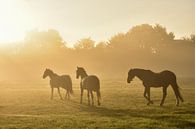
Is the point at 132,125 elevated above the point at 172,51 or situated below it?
below

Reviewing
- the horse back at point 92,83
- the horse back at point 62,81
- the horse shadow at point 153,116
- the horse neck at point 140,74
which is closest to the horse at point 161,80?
the horse neck at point 140,74

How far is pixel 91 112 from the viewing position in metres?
27.0

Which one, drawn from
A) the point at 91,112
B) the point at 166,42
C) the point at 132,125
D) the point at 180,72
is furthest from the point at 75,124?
the point at 166,42

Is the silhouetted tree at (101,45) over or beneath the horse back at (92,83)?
over

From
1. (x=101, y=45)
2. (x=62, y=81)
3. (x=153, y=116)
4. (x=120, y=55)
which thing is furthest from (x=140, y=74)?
(x=101, y=45)

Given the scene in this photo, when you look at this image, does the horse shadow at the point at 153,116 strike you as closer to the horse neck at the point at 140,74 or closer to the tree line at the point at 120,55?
the horse neck at the point at 140,74

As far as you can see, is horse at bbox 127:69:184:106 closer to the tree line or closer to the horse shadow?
the horse shadow

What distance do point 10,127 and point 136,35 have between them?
402 feet

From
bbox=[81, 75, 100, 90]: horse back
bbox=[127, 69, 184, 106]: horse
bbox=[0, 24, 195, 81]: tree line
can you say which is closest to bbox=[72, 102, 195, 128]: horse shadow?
bbox=[127, 69, 184, 106]: horse

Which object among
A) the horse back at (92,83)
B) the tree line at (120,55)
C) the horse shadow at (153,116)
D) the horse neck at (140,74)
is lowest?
the horse shadow at (153,116)

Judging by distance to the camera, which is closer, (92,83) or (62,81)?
(92,83)

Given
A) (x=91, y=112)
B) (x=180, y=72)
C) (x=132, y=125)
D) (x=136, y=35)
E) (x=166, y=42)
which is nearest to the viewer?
(x=132, y=125)

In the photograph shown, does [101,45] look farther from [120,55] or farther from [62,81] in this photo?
[62,81]

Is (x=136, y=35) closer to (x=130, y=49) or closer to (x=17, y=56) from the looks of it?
(x=130, y=49)
